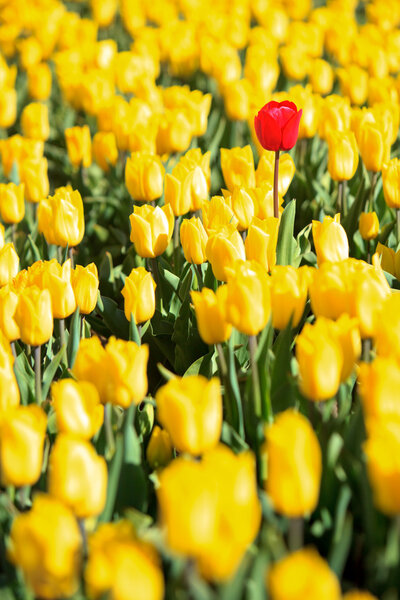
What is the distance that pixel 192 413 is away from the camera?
1.45 m

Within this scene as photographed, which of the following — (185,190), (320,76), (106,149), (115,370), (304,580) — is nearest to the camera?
(304,580)

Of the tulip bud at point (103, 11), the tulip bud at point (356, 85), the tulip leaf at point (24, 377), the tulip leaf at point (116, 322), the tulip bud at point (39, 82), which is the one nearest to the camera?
the tulip leaf at point (24, 377)

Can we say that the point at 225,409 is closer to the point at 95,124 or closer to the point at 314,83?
the point at 314,83

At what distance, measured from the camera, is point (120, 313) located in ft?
9.02

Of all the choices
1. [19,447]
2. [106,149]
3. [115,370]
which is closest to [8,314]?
[115,370]

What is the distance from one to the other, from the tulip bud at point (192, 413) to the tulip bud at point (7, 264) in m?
1.11

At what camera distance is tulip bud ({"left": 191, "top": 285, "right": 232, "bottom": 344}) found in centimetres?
189

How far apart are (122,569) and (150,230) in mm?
1492

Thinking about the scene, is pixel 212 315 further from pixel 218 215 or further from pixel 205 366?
pixel 218 215

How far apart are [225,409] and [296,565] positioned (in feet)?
3.29

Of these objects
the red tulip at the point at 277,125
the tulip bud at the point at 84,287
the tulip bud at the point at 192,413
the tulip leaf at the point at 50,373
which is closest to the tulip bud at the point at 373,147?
the red tulip at the point at 277,125

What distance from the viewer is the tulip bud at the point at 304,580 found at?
1.15 meters

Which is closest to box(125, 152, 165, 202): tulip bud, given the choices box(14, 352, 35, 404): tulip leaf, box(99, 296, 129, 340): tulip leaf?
box(99, 296, 129, 340): tulip leaf

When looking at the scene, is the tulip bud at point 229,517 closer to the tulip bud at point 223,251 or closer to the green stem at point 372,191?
the tulip bud at point 223,251
